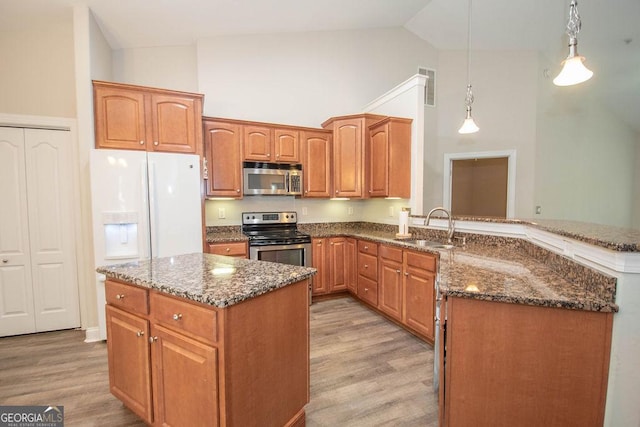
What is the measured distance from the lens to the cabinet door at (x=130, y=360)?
1.50 m

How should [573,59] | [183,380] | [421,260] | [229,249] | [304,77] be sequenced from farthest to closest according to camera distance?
1. [304,77]
2. [229,249]
3. [421,260]
4. [573,59]
5. [183,380]

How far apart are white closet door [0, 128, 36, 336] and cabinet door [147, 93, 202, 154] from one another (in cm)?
132

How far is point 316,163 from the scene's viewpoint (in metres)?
3.98

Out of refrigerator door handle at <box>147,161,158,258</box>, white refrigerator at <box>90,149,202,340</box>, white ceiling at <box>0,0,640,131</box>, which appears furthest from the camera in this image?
white ceiling at <box>0,0,640,131</box>

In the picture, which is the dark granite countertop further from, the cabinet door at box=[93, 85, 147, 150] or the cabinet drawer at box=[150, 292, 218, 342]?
the cabinet door at box=[93, 85, 147, 150]

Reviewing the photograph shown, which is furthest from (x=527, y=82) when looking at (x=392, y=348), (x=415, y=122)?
(x=392, y=348)

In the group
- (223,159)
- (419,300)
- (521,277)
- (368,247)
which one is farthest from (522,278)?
(223,159)

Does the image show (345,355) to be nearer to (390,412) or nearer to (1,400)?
(390,412)

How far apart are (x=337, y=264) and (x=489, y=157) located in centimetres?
306

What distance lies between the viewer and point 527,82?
4.38 m

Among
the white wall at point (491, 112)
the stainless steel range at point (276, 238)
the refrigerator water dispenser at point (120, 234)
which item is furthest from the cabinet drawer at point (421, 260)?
the refrigerator water dispenser at point (120, 234)

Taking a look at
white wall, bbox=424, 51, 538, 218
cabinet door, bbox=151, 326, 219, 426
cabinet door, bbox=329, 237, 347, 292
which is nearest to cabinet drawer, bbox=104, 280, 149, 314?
cabinet door, bbox=151, 326, 219, 426

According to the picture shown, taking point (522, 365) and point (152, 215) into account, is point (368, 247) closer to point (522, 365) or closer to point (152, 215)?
point (522, 365)

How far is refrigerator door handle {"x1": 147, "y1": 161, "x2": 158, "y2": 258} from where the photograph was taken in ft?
8.89
